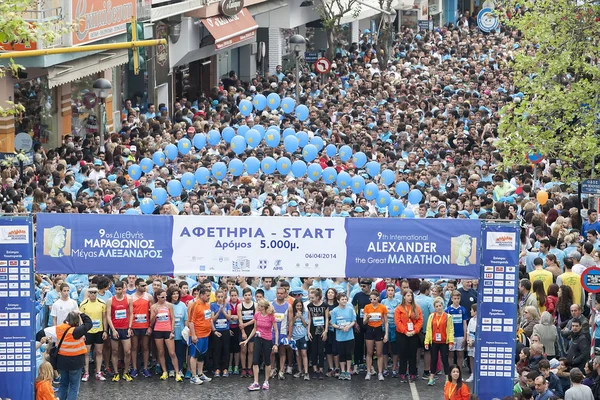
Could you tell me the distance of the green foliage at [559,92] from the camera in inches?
878

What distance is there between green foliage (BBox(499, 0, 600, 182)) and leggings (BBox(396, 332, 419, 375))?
6006 millimetres

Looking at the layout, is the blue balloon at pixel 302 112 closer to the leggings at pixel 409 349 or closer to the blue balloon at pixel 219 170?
the blue balloon at pixel 219 170

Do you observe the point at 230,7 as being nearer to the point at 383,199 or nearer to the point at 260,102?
the point at 260,102

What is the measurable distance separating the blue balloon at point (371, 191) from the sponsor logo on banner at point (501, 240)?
300 inches

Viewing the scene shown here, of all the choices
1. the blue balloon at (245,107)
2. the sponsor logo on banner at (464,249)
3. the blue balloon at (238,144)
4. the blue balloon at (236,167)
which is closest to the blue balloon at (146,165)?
the blue balloon at (236,167)

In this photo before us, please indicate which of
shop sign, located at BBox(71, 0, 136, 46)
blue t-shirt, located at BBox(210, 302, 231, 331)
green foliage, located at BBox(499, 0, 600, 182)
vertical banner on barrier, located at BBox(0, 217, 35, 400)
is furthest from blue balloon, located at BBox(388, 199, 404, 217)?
vertical banner on barrier, located at BBox(0, 217, 35, 400)

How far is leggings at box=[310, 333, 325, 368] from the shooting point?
17.7m

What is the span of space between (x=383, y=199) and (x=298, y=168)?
8.00ft

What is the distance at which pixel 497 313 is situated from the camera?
1609 cm

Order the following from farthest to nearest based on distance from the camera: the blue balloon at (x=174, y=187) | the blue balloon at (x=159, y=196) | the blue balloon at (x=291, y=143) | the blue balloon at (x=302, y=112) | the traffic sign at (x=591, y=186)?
the blue balloon at (x=302, y=112), the blue balloon at (x=291, y=143), the blue balloon at (x=174, y=187), the blue balloon at (x=159, y=196), the traffic sign at (x=591, y=186)

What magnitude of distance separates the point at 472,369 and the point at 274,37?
104ft

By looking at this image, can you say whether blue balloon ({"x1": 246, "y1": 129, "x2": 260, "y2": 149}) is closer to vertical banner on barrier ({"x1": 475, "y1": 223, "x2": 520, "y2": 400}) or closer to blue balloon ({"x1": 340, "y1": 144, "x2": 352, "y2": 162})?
blue balloon ({"x1": 340, "y1": 144, "x2": 352, "y2": 162})

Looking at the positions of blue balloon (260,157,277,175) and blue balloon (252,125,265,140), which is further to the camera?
blue balloon (252,125,265,140)

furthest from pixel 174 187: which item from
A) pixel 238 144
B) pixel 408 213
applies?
pixel 408 213
